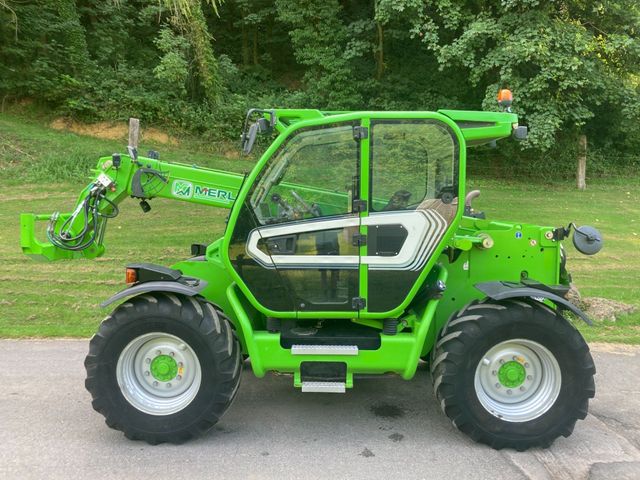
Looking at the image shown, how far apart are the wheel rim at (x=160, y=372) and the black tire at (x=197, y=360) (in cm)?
6

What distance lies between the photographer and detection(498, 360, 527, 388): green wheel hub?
3.80m

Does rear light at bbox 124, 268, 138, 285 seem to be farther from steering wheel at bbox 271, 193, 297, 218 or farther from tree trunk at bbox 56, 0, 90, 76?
tree trunk at bbox 56, 0, 90, 76

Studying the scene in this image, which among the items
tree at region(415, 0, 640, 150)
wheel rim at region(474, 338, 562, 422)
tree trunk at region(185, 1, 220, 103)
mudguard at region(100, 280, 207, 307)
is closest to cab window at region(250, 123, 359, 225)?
mudguard at region(100, 280, 207, 307)

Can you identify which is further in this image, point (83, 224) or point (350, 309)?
point (83, 224)

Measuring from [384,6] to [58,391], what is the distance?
13.9 m

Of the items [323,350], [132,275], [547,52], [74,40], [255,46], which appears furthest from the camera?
[255,46]

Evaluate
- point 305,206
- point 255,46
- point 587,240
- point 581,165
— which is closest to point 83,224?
point 305,206

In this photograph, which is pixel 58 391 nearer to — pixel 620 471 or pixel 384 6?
pixel 620 471

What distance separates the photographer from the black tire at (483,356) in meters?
3.66

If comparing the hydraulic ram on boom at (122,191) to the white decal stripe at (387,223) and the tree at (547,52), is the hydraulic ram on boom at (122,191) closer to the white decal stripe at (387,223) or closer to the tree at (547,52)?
the white decal stripe at (387,223)

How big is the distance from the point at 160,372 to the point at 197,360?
1.01 ft

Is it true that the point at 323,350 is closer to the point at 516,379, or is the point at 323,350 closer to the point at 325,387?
the point at 325,387

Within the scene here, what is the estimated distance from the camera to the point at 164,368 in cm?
384

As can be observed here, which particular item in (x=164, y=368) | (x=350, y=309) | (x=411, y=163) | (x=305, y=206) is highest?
(x=411, y=163)
